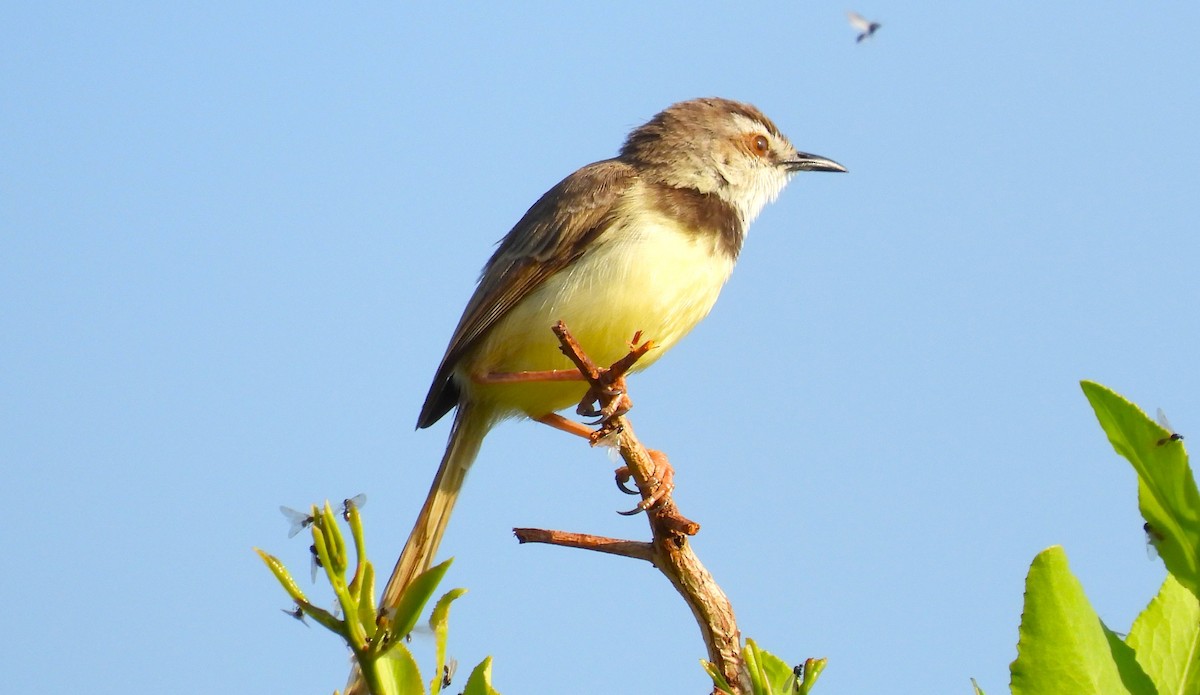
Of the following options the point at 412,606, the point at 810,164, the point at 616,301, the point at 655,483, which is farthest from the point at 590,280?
the point at 412,606

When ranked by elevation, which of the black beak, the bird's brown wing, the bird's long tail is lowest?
the bird's long tail

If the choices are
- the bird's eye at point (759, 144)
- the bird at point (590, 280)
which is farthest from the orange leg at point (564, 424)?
the bird's eye at point (759, 144)

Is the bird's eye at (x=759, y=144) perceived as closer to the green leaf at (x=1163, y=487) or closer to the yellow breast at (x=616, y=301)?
the yellow breast at (x=616, y=301)

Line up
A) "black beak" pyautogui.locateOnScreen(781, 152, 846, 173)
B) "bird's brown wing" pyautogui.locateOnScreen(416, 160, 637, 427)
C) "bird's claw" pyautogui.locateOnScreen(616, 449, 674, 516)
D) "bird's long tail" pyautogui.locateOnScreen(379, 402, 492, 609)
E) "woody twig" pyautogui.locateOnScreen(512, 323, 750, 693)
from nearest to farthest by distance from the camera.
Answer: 1. "woody twig" pyautogui.locateOnScreen(512, 323, 750, 693)
2. "bird's claw" pyautogui.locateOnScreen(616, 449, 674, 516)
3. "bird's long tail" pyautogui.locateOnScreen(379, 402, 492, 609)
4. "bird's brown wing" pyautogui.locateOnScreen(416, 160, 637, 427)
5. "black beak" pyautogui.locateOnScreen(781, 152, 846, 173)

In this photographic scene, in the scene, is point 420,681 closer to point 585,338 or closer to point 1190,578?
point 1190,578

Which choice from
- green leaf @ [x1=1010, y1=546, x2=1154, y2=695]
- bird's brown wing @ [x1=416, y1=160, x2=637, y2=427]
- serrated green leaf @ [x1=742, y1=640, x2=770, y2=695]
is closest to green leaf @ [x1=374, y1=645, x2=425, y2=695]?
serrated green leaf @ [x1=742, y1=640, x2=770, y2=695]

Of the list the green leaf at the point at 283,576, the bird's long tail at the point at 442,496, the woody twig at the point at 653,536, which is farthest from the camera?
the bird's long tail at the point at 442,496

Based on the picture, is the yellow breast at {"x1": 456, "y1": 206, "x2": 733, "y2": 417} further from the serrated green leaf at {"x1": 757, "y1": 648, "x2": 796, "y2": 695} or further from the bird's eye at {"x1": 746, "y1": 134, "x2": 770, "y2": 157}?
the serrated green leaf at {"x1": 757, "y1": 648, "x2": 796, "y2": 695}
